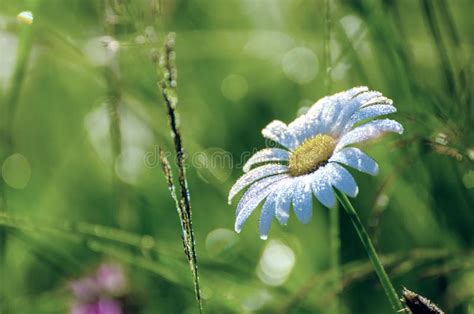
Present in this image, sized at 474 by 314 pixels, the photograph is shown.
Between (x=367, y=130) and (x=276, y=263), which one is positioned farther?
(x=276, y=263)

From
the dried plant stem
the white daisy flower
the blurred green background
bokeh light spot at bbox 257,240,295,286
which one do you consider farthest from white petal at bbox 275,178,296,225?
bokeh light spot at bbox 257,240,295,286

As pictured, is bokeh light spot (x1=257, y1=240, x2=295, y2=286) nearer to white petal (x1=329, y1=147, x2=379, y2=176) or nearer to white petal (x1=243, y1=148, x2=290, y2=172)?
white petal (x1=243, y1=148, x2=290, y2=172)

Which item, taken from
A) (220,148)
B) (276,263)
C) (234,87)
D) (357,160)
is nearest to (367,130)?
(357,160)

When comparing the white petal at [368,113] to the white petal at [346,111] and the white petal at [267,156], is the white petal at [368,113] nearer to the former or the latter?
the white petal at [346,111]

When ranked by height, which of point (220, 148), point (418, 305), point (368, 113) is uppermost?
point (220, 148)

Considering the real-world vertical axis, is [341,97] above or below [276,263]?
above

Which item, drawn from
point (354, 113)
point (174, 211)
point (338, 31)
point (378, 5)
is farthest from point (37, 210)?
point (354, 113)

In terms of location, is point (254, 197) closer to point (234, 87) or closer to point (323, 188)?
point (323, 188)
